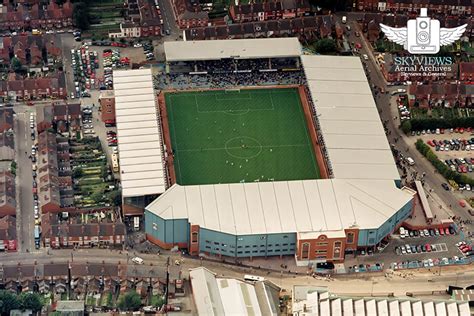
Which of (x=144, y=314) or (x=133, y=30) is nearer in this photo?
(x=144, y=314)

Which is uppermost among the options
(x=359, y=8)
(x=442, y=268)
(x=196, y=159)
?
(x=359, y=8)

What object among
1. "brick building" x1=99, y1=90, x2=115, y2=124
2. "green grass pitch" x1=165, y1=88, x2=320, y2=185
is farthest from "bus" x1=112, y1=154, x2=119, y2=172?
"brick building" x1=99, y1=90, x2=115, y2=124

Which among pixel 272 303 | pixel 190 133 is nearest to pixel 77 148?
pixel 190 133

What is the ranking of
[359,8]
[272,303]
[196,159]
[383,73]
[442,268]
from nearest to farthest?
[272,303]
[442,268]
[196,159]
[383,73]
[359,8]

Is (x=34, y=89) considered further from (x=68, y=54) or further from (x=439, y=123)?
(x=439, y=123)

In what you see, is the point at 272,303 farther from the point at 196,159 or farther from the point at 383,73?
the point at 383,73

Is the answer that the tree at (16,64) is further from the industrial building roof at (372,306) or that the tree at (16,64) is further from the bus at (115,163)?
the industrial building roof at (372,306)
